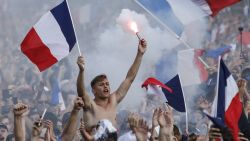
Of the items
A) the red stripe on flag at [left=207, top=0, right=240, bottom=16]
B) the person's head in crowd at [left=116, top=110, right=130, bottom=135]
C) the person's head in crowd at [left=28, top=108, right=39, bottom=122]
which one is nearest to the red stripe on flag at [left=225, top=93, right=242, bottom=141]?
the red stripe on flag at [left=207, top=0, right=240, bottom=16]

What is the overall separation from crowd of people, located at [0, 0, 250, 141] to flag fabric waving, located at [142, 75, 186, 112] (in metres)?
0.14

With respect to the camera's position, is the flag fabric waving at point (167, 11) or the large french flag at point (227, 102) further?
the flag fabric waving at point (167, 11)

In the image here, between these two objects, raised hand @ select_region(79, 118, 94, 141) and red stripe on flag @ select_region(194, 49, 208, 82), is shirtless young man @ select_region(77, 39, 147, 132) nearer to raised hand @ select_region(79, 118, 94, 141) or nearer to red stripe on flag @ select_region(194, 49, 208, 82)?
raised hand @ select_region(79, 118, 94, 141)

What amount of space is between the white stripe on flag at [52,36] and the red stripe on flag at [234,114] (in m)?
1.49

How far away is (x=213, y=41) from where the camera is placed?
14172 mm

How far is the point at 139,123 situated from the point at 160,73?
554 centimetres

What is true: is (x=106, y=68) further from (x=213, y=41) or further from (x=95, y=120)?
(x=95, y=120)

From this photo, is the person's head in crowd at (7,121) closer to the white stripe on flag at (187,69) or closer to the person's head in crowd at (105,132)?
the white stripe on flag at (187,69)

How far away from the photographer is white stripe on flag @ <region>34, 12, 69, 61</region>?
6781 millimetres

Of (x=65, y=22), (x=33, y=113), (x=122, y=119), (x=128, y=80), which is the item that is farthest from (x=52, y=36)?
(x=33, y=113)

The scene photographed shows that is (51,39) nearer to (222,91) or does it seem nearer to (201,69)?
(222,91)

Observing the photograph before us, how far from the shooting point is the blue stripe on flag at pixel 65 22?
6.75 m

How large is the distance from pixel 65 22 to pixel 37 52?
1.00 feet

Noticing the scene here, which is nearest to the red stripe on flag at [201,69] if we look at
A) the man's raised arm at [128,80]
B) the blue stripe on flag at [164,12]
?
the blue stripe on flag at [164,12]
